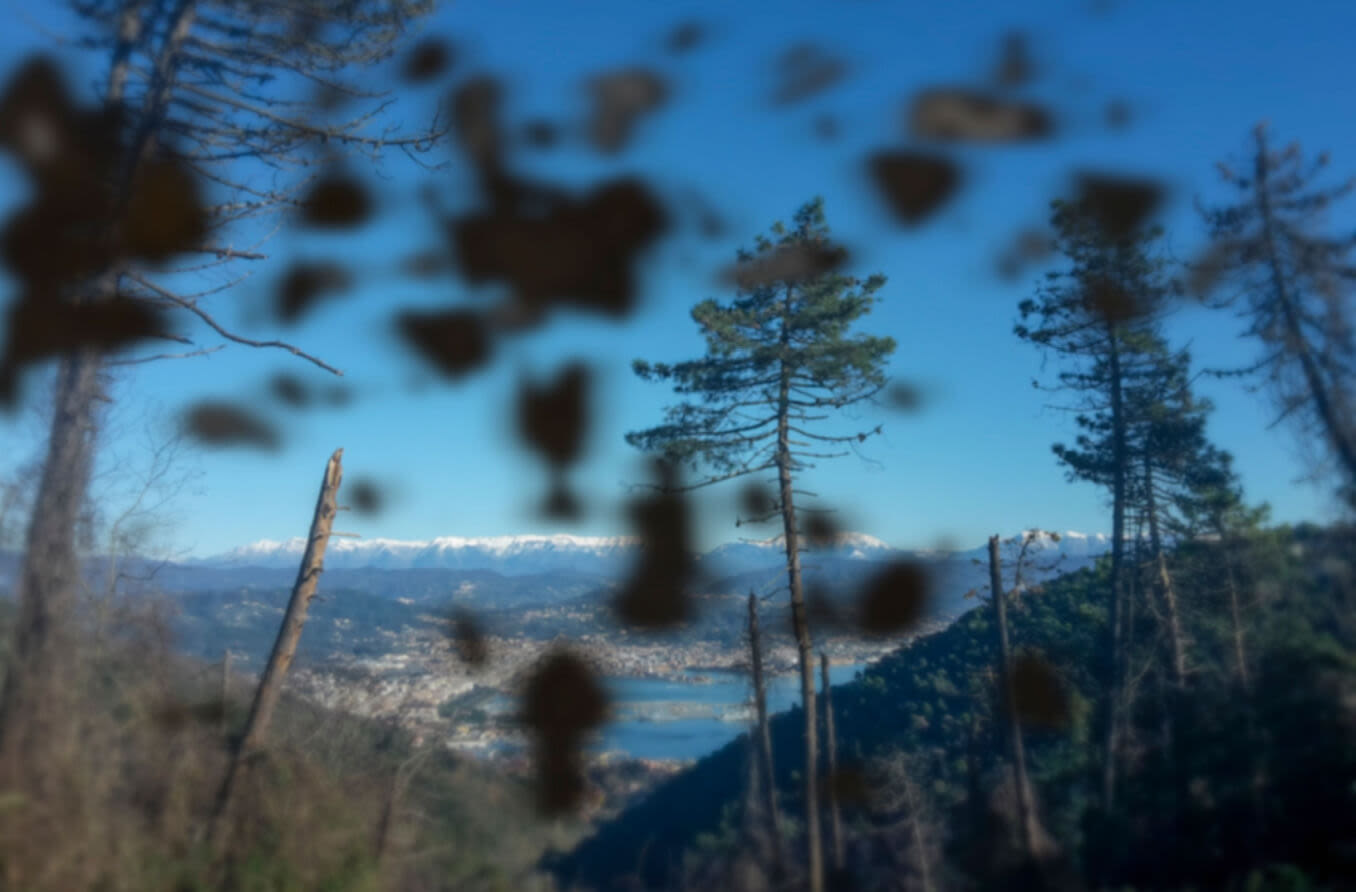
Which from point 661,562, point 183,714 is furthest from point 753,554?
point 183,714

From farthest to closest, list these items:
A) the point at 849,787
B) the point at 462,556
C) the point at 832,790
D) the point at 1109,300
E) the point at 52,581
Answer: the point at 462,556, the point at 1109,300, the point at 849,787, the point at 832,790, the point at 52,581

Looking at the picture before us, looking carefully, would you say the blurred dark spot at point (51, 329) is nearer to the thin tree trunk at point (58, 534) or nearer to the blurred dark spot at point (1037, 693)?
the thin tree trunk at point (58, 534)

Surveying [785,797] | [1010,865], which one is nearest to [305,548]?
[1010,865]

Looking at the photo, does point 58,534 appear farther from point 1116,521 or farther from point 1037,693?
point 1116,521

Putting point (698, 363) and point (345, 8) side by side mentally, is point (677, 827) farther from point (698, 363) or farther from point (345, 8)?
point (345, 8)

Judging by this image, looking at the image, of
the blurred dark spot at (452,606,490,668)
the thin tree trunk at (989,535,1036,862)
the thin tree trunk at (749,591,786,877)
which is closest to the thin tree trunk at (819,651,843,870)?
the thin tree trunk at (749,591,786,877)

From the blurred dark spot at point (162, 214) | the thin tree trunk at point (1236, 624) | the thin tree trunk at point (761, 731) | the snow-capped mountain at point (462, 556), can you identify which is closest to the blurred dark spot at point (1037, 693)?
the thin tree trunk at point (1236, 624)
